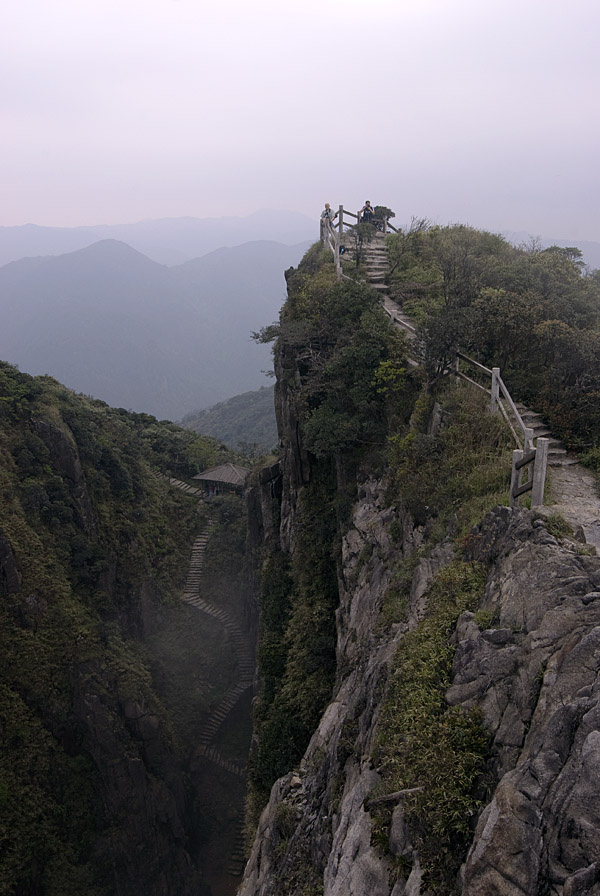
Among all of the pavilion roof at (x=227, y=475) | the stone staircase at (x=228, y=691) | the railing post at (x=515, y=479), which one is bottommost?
the stone staircase at (x=228, y=691)

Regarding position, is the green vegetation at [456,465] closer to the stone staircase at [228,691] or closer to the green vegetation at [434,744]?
the green vegetation at [434,744]

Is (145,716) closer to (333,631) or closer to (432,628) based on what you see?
(333,631)

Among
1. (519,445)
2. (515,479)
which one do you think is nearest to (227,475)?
(519,445)

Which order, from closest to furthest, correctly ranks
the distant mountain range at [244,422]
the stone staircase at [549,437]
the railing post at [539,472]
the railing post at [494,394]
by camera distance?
the railing post at [539,472], the stone staircase at [549,437], the railing post at [494,394], the distant mountain range at [244,422]

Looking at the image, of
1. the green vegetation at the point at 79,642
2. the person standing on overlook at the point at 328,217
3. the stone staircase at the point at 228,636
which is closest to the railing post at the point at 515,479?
the person standing on overlook at the point at 328,217

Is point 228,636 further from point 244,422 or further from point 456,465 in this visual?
point 244,422

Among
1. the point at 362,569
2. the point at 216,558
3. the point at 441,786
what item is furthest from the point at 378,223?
the point at 441,786
